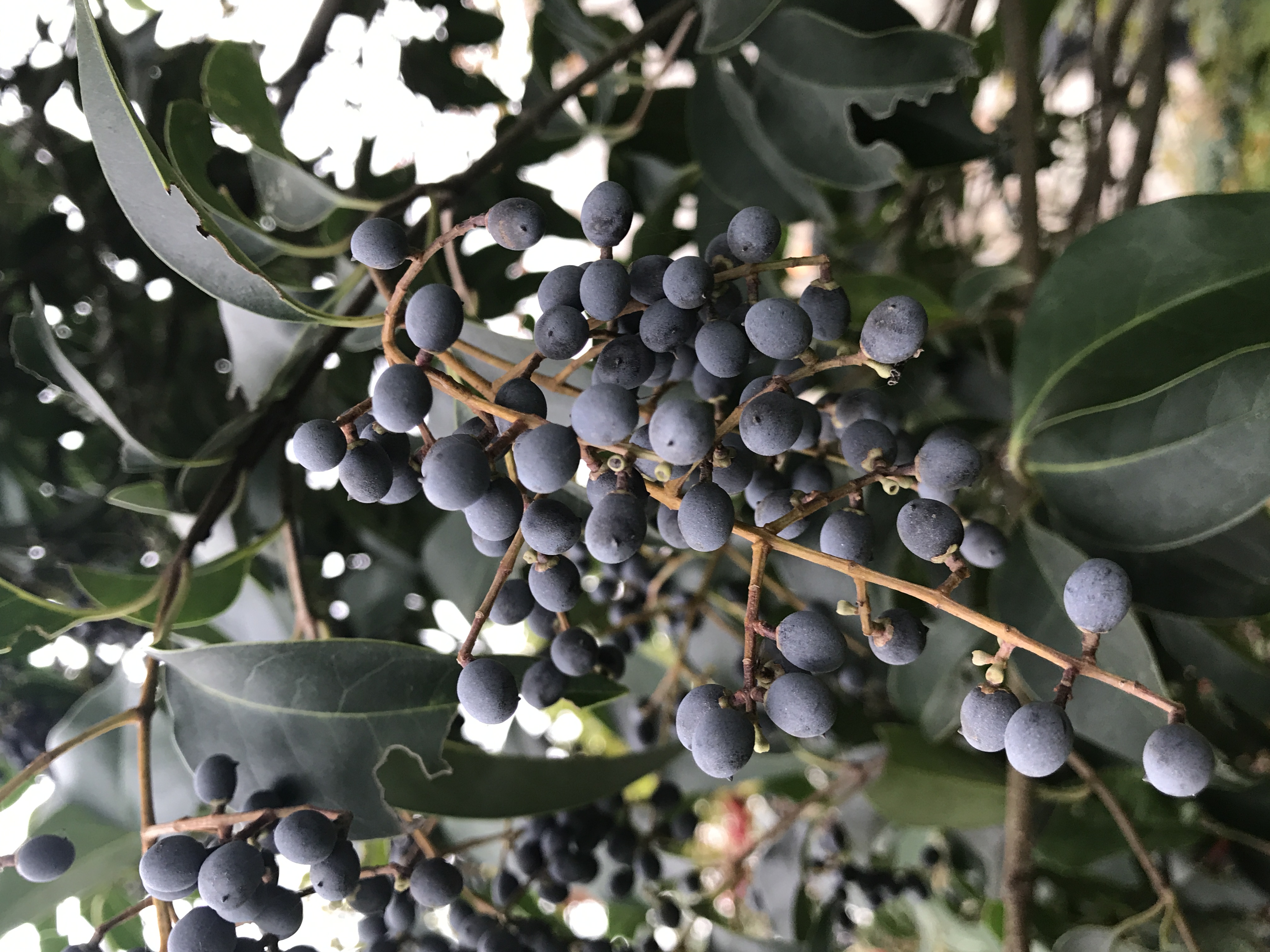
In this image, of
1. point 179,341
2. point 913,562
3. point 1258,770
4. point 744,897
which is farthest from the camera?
point 744,897

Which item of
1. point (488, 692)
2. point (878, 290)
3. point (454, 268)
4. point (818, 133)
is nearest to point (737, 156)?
point (818, 133)

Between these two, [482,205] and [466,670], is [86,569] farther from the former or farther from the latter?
[482,205]

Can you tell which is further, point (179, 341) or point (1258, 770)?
point (179, 341)

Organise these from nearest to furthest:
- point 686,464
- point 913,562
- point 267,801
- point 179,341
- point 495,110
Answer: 1. point 686,464
2. point 267,801
3. point 913,562
4. point 179,341
5. point 495,110

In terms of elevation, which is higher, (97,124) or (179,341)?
(97,124)

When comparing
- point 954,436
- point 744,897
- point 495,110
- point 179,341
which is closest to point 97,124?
point 954,436

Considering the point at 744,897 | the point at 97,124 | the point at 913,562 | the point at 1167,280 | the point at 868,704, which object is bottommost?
the point at 744,897

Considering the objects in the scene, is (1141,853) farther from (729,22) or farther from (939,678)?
(729,22)

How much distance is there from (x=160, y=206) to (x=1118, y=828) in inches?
37.6

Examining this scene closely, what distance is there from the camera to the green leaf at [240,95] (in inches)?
24.9

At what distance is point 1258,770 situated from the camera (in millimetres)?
852

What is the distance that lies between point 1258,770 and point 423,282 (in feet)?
3.12

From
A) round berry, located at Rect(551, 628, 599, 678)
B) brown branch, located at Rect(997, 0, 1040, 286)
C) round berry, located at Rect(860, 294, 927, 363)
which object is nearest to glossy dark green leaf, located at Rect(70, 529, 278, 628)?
round berry, located at Rect(551, 628, 599, 678)

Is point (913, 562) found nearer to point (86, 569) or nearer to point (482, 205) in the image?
point (482, 205)
